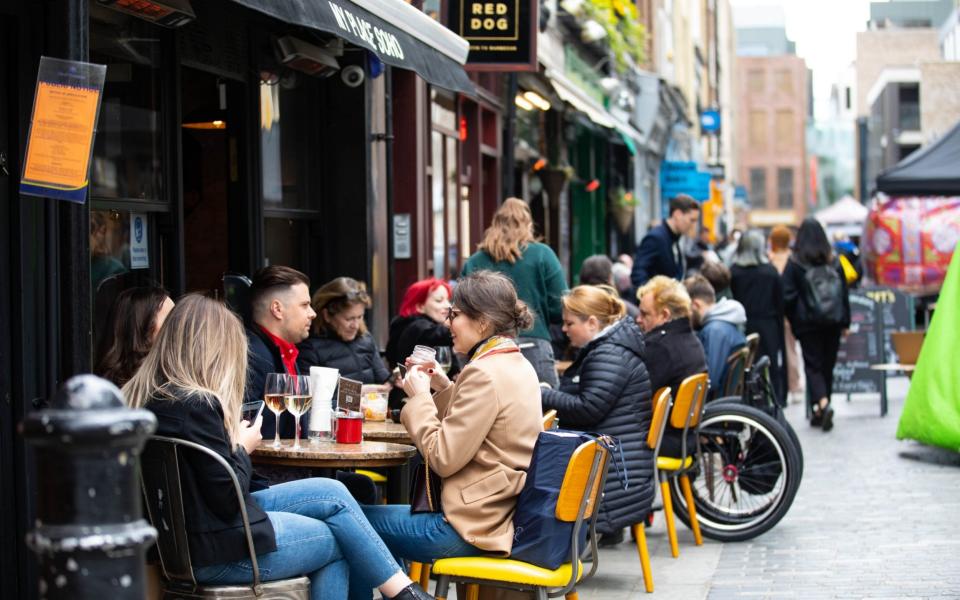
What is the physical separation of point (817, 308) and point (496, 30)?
4.58 m

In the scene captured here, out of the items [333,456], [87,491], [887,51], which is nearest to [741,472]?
[333,456]

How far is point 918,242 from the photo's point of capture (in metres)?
26.5

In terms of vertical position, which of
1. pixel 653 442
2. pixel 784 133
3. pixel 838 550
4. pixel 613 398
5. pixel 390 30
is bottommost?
pixel 838 550

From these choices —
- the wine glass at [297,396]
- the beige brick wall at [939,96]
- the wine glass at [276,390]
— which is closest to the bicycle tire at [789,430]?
the wine glass at [297,396]

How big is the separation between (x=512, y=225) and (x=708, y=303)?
6.10 ft

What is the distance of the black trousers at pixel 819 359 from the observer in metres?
14.3

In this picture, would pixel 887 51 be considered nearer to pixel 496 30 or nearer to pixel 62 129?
pixel 496 30

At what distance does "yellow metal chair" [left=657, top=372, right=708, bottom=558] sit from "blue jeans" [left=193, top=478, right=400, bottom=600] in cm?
309

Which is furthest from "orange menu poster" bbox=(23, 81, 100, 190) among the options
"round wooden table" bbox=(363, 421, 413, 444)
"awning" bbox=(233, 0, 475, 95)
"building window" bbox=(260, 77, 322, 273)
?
"building window" bbox=(260, 77, 322, 273)

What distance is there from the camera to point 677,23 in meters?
37.6

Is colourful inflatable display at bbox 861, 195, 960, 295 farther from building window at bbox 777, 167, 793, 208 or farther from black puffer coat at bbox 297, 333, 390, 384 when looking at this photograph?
building window at bbox 777, 167, 793, 208

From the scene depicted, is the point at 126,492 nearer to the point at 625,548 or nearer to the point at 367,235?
the point at 625,548

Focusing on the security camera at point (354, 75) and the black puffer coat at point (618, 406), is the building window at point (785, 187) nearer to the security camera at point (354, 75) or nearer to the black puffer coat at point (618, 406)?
the security camera at point (354, 75)

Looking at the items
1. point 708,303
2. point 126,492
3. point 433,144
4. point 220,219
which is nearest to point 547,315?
point 708,303
